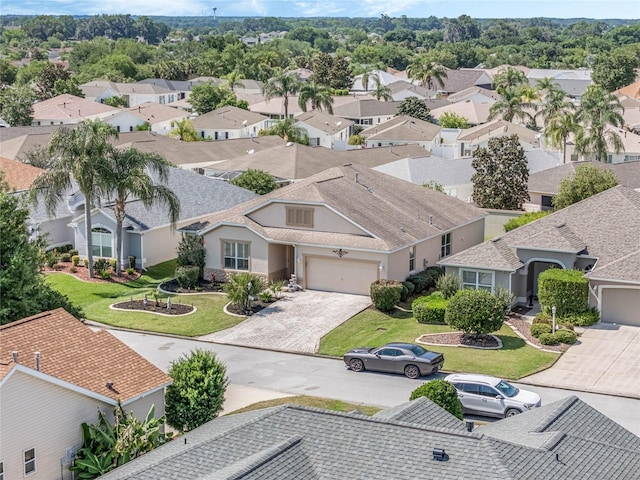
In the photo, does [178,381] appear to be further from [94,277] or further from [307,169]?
[307,169]

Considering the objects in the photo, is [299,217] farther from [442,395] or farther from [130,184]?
[442,395]

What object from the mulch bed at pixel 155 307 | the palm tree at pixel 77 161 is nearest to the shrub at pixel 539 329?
the mulch bed at pixel 155 307

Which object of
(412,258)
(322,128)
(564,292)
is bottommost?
(564,292)

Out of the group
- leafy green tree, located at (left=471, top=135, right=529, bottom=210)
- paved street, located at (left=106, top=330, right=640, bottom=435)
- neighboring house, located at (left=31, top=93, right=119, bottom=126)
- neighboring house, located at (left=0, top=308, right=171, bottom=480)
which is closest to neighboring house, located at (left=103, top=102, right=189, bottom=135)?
neighboring house, located at (left=31, top=93, right=119, bottom=126)

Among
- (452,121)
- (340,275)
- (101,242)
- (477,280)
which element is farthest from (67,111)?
(477,280)

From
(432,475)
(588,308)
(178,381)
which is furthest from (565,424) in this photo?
(588,308)
